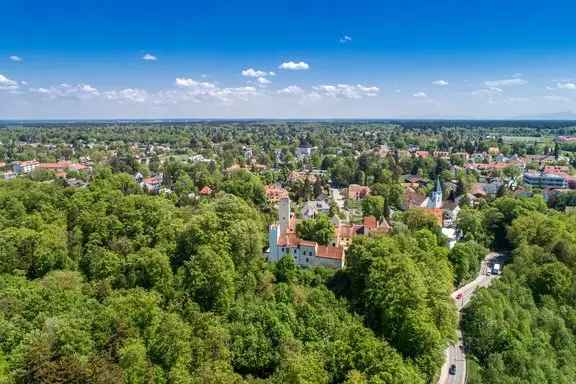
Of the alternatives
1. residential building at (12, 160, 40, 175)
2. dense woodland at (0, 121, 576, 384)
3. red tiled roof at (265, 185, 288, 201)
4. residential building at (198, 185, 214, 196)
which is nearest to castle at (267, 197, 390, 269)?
dense woodland at (0, 121, 576, 384)

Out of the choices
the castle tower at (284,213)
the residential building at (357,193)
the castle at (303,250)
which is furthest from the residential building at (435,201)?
the castle tower at (284,213)

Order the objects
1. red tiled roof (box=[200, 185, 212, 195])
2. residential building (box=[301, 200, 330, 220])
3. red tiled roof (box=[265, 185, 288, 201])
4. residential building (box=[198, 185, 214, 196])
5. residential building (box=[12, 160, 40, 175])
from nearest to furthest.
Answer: residential building (box=[301, 200, 330, 220])
red tiled roof (box=[265, 185, 288, 201])
residential building (box=[198, 185, 214, 196])
red tiled roof (box=[200, 185, 212, 195])
residential building (box=[12, 160, 40, 175])

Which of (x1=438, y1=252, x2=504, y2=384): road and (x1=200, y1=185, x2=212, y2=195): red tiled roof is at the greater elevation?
(x1=200, y1=185, x2=212, y2=195): red tiled roof

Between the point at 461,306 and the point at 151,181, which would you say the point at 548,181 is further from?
the point at 151,181

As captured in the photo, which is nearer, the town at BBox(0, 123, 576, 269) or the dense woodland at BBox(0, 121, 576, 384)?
the dense woodland at BBox(0, 121, 576, 384)

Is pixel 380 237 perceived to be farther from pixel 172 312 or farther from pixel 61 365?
pixel 61 365

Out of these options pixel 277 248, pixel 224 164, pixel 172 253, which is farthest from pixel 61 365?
pixel 224 164

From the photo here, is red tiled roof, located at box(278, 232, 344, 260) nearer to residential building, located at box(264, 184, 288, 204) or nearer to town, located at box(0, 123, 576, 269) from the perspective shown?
town, located at box(0, 123, 576, 269)

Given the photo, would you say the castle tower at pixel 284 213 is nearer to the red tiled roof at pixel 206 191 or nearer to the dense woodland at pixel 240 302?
the dense woodland at pixel 240 302

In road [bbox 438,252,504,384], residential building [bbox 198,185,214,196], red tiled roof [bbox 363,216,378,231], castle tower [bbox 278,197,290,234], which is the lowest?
road [bbox 438,252,504,384]
